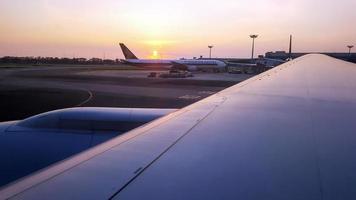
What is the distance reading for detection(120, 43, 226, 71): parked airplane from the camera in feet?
243

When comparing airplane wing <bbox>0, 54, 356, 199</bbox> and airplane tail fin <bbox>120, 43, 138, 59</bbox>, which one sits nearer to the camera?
airplane wing <bbox>0, 54, 356, 199</bbox>

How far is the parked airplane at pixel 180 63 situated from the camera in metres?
74.1

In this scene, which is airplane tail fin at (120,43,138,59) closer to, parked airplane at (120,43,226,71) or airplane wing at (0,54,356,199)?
parked airplane at (120,43,226,71)

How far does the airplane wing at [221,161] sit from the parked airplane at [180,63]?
70.3 meters

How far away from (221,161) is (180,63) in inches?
2838

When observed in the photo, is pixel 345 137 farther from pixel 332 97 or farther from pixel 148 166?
pixel 332 97

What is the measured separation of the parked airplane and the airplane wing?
7033cm

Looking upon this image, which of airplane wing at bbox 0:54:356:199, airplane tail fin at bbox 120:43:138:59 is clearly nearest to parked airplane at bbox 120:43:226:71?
airplane tail fin at bbox 120:43:138:59

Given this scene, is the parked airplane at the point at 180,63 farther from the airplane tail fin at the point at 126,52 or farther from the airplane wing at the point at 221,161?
the airplane wing at the point at 221,161

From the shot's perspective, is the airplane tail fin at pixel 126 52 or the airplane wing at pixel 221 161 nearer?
the airplane wing at pixel 221 161

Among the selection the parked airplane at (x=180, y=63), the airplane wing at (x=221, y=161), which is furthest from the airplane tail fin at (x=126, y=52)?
the airplane wing at (x=221, y=161)

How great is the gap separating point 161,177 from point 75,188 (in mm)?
405

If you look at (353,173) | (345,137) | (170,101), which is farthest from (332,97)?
(170,101)

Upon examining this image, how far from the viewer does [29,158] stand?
201 inches
